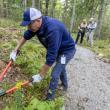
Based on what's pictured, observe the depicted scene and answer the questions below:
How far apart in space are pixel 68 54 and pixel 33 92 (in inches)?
57.2

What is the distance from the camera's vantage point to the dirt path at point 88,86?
702 cm

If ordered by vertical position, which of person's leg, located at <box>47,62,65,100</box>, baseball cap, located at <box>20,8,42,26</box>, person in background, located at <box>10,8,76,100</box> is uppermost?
baseball cap, located at <box>20,8,42,26</box>

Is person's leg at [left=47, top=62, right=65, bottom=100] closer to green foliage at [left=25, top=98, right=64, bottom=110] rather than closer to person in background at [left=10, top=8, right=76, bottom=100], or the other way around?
person in background at [left=10, top=8, right=76, bottom=100]

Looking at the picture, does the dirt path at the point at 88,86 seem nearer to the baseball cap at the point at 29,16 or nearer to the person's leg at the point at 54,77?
the person's leg at the point at 54,77

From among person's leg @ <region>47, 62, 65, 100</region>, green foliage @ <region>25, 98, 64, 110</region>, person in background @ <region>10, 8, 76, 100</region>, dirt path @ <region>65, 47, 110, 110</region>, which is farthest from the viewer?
dirt path @ <region>65, 47, 110, 110</region>

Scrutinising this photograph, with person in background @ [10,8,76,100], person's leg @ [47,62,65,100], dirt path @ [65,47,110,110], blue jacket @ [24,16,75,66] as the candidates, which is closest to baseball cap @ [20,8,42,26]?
person in background @ [10,8,76,100]

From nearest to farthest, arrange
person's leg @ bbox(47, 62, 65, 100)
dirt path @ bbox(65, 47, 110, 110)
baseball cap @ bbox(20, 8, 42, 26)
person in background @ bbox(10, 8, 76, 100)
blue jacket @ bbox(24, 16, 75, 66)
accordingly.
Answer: baseball cap @ bbox(20, 8, 42, 26), person in background @ bbox(10, 8, 76, 100), blue jacket @ bbox(24, 16, 75, 66), person's leg @ bbox(47, 62, 65, 100), dirt path @ bbox(65, 47, 110, 110)

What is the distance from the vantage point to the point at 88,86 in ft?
27.8

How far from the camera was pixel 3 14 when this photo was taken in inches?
1203

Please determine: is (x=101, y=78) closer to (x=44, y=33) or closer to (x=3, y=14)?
(x=44, y=33)

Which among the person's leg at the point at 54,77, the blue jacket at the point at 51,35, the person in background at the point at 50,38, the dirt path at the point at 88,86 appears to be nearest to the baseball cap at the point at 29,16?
the person in background at the point at 50,38

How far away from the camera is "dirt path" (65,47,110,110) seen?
7.02 m

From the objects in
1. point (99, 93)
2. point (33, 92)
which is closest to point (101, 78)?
point (99, 93)

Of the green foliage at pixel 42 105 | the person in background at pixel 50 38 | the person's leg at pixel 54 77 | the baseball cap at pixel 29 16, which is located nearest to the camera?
the baseball cap at pixel 29 16
